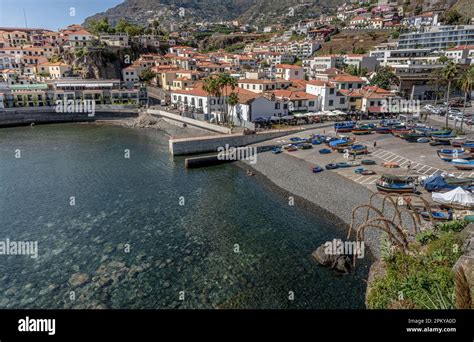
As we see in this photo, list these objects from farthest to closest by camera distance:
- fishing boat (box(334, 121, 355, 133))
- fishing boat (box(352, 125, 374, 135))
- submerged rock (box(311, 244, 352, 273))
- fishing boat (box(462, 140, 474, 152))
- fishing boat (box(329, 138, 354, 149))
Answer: fishing boat (box(334, 121, 355, 133))
fishing boat (box(352, 125, 374, 135))
fishing boat (box(329, 138, 354, 149))
fishing boat (box(462, 140, 474, 152))
submerged rock (box(311, 244, 352, 273))

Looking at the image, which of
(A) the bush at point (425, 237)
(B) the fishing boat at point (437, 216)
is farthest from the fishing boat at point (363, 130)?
(A) the bush at point (425, 237)

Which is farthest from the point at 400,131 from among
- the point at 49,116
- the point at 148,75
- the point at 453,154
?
the point at 148,75

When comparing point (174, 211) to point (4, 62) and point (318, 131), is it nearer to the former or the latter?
point (318, 131)

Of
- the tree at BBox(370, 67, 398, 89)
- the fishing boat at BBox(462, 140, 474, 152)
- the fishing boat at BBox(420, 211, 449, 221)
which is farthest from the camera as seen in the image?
the tree at BBox(370, 67, 398, 89)

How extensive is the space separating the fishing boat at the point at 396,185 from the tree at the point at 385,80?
6433 cm

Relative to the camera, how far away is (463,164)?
42.0 meters

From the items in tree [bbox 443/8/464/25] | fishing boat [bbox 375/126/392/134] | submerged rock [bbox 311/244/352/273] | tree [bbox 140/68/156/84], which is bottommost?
submerged rock [bbox 311/244/352/273]

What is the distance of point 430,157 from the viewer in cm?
4719

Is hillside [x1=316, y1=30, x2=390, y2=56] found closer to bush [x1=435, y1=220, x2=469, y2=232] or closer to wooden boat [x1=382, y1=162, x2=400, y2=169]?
wooden boat [x1=382, y1=162, x2=400, y2=169]

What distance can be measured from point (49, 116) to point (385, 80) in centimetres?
9363

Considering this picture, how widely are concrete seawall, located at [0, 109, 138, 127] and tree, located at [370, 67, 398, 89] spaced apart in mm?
69528

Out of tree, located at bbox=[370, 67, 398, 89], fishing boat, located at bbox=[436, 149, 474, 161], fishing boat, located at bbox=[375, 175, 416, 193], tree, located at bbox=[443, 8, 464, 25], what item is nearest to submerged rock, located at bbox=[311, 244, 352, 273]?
fishing boat, located at bbox=[375, 175, 416, 193]

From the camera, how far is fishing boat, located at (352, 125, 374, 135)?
61.0 m
